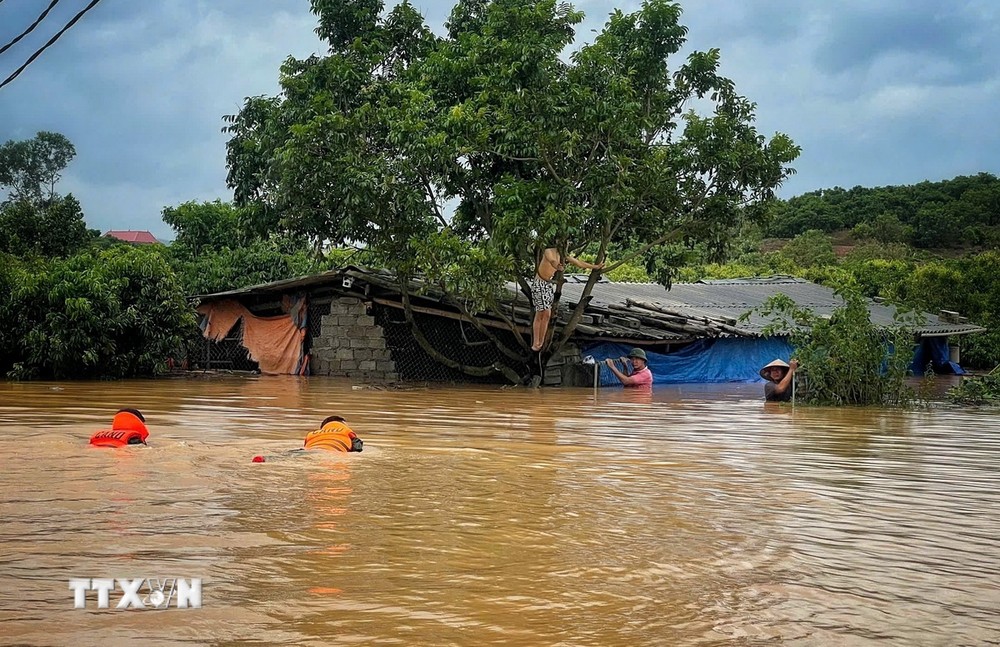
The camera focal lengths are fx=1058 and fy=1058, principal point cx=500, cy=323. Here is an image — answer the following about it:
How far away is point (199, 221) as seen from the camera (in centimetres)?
2788

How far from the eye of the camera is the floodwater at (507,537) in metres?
3.69

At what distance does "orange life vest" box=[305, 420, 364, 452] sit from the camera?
776cm

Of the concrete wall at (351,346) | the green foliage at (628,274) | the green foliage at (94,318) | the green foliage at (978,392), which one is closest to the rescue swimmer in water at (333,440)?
the green foliage at (978,392)

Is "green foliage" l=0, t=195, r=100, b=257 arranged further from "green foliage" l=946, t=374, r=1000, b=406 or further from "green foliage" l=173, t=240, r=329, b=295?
"green foliage" l=946, t=374, r=1000, b=406

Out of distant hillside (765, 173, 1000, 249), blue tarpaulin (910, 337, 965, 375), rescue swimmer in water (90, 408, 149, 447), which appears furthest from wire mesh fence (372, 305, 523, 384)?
distant hillside (765, 173, 1000, 249)

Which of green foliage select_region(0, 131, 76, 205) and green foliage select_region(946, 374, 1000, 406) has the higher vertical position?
green foliage select_region(0, 131, 76, 205)

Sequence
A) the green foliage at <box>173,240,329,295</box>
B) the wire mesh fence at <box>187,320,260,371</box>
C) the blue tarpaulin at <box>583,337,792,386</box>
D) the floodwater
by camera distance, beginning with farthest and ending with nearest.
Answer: the green foliage at <box>173,240,329,295</box> → the wire mesh fence at <box>187,320,260,371</box> → the blue tarpaulin at <box>583,337,792,386</box> → the floodwater

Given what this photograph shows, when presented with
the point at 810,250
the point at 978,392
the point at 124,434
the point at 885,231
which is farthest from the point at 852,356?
the point at 885,231

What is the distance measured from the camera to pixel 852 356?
13961 mm

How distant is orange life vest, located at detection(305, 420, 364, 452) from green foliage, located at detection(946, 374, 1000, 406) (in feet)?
34.2

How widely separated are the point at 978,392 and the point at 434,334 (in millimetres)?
9407

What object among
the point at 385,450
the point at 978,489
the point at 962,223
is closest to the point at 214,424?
the point at 385,450

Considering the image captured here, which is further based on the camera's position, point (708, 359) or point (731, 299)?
point (731, 299)
